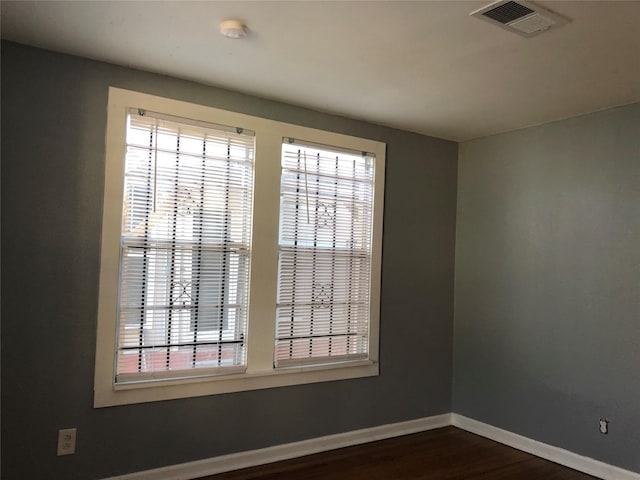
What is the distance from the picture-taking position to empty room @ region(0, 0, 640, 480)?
8.30 ft

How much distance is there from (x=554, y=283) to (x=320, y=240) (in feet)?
5.65

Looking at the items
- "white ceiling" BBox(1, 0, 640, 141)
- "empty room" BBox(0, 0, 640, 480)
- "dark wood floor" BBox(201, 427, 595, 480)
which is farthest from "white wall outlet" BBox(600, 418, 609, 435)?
"white ceiling" BBox(1, 0, 640, 141)

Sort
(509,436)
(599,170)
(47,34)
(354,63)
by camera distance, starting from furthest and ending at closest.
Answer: (509,436) → (599,170) → (354,63) → (47,34)

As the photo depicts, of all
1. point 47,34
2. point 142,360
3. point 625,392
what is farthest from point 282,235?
point 625,392

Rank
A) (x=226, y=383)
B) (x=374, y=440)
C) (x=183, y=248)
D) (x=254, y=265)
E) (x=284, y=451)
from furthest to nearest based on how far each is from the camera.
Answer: (x=374, y=440) < (x=284, y=451) < (x=254, y=265) < (x=226, y=383) < (x=183, y=248)

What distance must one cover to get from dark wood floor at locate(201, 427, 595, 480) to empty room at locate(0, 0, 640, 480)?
2 centimetres

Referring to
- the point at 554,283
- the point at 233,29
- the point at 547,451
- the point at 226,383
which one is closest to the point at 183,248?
the point at 226,383

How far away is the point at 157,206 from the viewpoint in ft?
9.66

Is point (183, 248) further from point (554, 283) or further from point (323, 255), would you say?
point (554, 283)

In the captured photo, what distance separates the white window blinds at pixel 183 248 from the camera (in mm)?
2879

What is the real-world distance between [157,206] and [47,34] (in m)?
1.03

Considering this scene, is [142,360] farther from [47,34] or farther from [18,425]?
[47,34]

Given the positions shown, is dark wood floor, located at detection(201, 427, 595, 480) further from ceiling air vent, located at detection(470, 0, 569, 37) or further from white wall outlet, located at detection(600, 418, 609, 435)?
ceiling air vent, located at detection(470, 0, 569, 37)

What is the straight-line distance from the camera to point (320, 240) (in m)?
3.57
